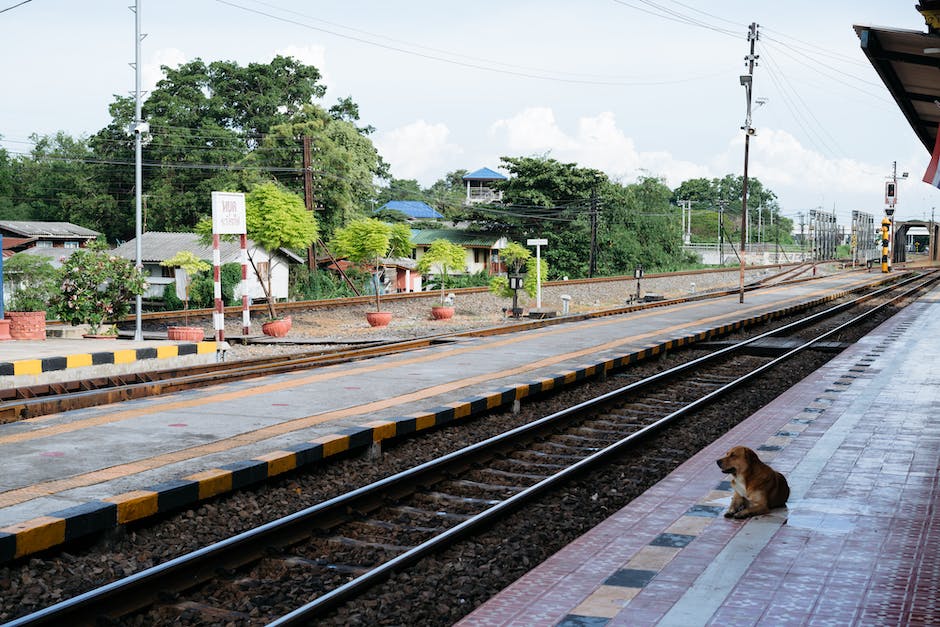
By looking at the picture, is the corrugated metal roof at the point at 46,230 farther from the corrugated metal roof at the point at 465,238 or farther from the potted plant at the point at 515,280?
the potted plant at the point at 515,280

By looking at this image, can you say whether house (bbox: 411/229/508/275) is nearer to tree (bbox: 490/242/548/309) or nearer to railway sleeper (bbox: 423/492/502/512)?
tree (bbox: 490/242/548/309)

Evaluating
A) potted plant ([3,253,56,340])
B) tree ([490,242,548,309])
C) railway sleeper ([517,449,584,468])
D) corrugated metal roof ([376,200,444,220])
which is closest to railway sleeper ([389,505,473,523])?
railway sleeper ([517,449,584,468])

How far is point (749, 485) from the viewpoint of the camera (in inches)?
264

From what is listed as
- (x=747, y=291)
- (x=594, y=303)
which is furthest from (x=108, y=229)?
(x=747, y=291)

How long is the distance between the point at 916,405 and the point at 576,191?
1877 inches

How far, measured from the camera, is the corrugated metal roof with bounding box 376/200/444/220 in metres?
84.1

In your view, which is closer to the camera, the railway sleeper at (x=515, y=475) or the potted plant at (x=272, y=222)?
the railway sleeper at (x=515, y=475)

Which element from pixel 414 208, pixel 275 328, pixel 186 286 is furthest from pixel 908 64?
pixel 414 208

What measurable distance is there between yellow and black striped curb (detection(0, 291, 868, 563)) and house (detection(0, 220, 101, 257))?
147 ft

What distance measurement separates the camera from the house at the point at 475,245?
192 ft

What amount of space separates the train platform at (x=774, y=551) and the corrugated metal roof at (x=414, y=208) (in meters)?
74.2

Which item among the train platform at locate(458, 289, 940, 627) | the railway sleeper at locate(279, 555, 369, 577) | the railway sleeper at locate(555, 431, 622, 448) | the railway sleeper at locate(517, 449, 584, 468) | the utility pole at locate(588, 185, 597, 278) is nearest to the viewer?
the train platform at locate(458, 289, 940, 627)

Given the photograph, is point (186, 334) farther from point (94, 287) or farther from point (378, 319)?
point (378, 319)

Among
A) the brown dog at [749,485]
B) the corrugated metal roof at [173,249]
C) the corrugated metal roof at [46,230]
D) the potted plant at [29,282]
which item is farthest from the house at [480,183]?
the brown dog at [749,485]
